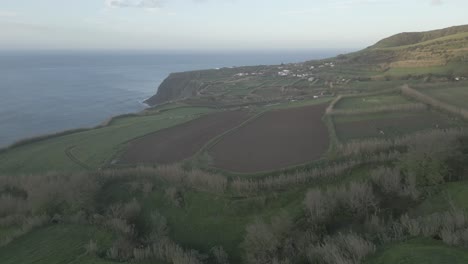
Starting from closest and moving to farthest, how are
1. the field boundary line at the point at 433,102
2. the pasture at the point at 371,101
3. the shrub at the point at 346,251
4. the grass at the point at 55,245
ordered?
the shrub at the point at 346,251
the grass at the point at 55,245
the field boundary line at the point at 433,102
the pasture at the point at 371,101

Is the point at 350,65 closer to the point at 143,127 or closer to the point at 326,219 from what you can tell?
the point at 143,127

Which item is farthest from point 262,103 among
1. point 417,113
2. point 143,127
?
point 417,113

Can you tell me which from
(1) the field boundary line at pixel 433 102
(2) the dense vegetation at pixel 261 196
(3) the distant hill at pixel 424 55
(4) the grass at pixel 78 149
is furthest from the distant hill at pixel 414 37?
(4) the grass at pixel 78 149

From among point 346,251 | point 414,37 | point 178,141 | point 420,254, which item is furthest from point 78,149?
point 414,37

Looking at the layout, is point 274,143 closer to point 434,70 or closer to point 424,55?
point 434,70

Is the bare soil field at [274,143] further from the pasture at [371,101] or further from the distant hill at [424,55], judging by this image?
the distant hill at [424,55]

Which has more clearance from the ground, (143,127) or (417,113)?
(417,113)
